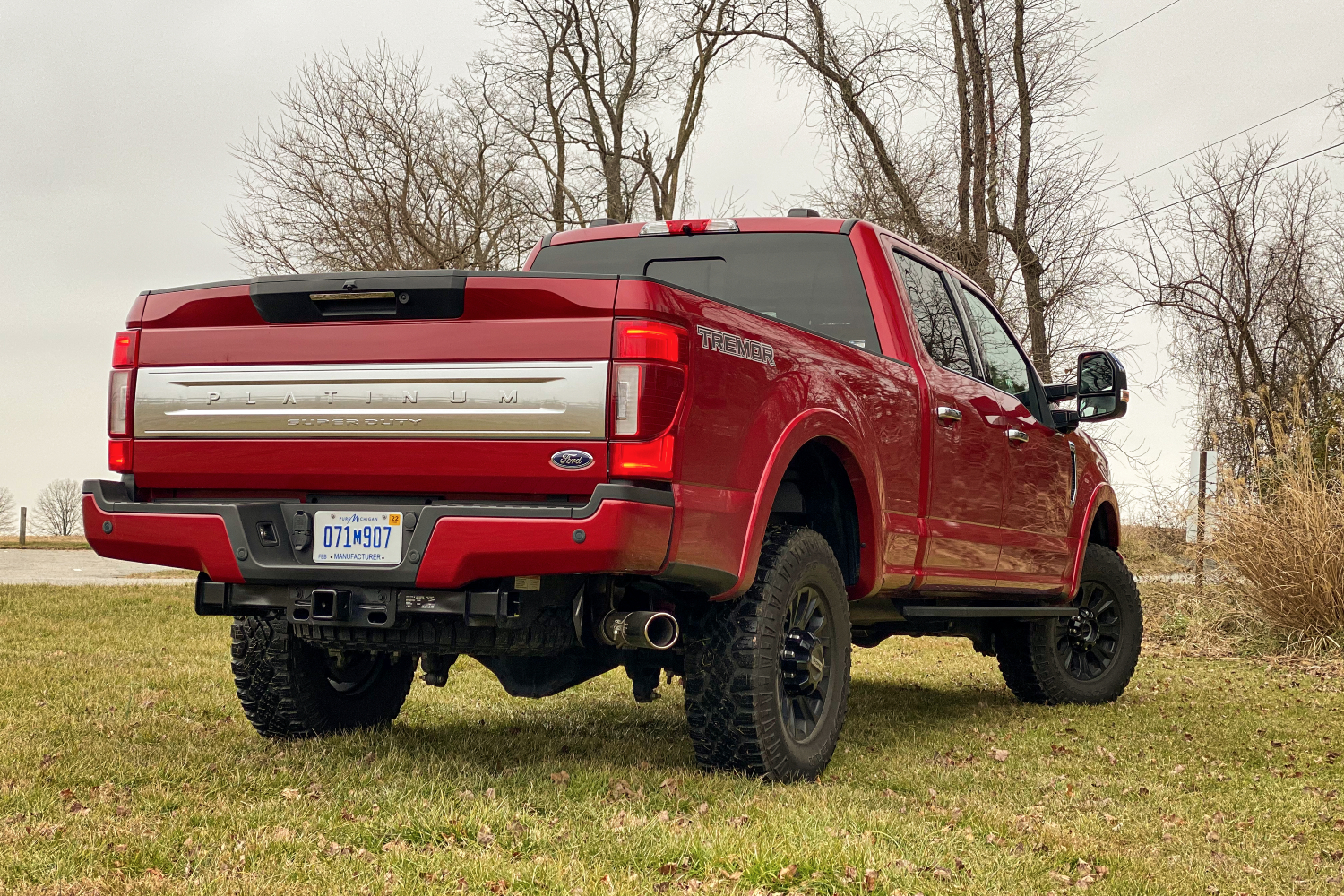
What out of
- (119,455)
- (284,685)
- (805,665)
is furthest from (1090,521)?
(119,455)

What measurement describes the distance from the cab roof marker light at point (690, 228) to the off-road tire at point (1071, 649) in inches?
116

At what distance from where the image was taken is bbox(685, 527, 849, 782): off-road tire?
4398mm

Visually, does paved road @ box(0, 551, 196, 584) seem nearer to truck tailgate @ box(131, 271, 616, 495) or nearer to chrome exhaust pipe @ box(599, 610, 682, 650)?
truck tailgate @ box(131, 271, 616, 495)

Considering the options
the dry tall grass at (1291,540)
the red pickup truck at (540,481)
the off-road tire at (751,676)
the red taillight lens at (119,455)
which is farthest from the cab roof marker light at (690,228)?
the dry tall grass at (1291,540)

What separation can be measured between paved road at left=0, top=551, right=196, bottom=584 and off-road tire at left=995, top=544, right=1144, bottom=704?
10.2m

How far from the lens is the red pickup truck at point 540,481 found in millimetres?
3865

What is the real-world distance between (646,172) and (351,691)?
16.5m

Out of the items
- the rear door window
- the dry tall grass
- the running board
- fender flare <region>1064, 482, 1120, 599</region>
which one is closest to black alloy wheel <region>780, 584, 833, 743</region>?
the running board

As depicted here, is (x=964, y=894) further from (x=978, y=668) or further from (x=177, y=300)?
(x=978, y=668)

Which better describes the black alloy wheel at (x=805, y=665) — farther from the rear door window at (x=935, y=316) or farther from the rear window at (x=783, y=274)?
the rear door window at (x=935, y=316)

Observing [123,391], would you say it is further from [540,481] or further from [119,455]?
[540,481]

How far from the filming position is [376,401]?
4.09m

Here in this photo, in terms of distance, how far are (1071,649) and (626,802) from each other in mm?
4416

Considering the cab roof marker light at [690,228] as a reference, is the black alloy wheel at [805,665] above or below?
below
